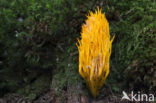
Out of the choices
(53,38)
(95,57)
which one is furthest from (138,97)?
(53,38)

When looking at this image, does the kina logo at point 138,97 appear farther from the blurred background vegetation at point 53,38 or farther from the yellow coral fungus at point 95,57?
the yellow coral fungus at point 95,57

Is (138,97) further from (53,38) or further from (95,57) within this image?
(53,38)

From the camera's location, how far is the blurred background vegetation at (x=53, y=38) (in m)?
2.56

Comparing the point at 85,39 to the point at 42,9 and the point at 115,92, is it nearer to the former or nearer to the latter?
the point at 115,92

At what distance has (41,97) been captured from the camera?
8.59 ft

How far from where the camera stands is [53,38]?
2.94 m

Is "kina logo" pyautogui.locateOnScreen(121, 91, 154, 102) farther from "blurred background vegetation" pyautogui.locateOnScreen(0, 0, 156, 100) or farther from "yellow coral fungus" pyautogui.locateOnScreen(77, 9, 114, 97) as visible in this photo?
"yellow coral fungus" pyautogui.locateOnScreen(77, 9, 114, 97)

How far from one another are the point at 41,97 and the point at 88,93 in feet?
→ 2.88

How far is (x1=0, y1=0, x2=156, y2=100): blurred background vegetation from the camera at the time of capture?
8.39 ft

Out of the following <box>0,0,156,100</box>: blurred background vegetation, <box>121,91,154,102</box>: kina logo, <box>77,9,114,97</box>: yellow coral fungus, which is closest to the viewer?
<box>77,9,114,97</box>: yellow coral fungus

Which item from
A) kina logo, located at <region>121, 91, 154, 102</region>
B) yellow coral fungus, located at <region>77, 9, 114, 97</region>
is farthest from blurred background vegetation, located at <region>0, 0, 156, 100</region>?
yellow coral fungus, located at <region>77, 9, 114, 97</region>

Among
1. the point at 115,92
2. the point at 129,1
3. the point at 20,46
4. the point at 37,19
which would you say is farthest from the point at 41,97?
the point at 129,1

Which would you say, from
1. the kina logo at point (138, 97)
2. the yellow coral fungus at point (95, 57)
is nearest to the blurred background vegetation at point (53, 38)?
the kina logo at point (138, 97)

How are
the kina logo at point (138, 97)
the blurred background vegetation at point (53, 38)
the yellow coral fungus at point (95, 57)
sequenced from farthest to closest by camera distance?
the blurred background vegetation at point (53, 38)
the kina logo at point (138, 97)
the yellow coral fungus at point (95, 57)
